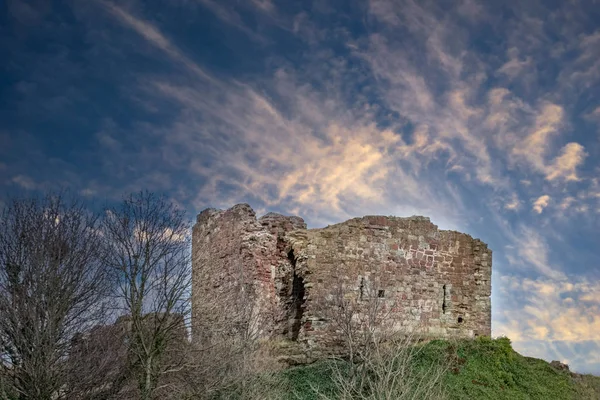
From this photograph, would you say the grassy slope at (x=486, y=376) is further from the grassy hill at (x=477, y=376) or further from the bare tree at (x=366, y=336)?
the bare tree at (x=366, y=336)

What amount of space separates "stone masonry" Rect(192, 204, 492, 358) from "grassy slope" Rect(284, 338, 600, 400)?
117 cm

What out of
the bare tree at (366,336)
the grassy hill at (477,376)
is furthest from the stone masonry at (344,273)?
the grassy hill at (477,376)

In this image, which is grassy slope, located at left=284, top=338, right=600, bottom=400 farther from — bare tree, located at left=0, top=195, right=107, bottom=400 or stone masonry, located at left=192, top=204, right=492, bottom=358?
bare tree, located at left=0, top=195, right=107, bottom=400

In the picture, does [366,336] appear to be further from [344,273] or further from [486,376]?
[486,376]

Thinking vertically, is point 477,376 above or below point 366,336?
below

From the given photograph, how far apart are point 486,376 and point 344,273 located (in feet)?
17.1

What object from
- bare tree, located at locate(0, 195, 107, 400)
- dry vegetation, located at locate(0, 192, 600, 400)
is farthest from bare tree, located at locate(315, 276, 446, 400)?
bare tree, located at locate(0, 195, 107, 400)

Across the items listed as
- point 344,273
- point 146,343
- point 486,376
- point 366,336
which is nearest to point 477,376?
point 486,376

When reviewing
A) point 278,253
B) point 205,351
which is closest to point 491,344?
point 278,253

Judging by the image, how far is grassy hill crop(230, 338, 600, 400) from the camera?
17.8m

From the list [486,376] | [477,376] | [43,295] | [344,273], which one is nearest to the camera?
[43,295]

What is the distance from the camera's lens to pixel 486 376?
18812mm

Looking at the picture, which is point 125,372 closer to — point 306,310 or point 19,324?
point 19,324

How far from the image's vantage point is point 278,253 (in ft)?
70.5
